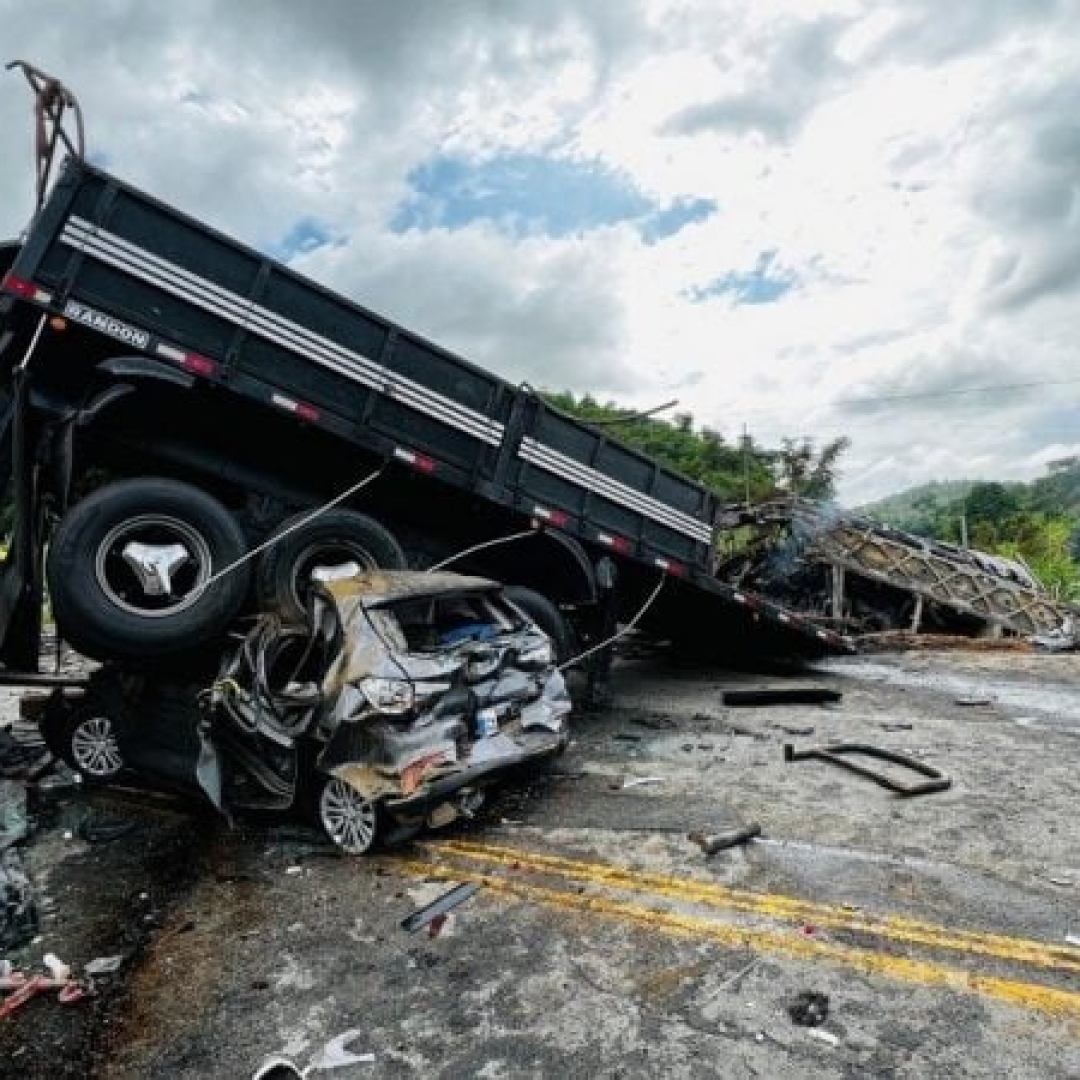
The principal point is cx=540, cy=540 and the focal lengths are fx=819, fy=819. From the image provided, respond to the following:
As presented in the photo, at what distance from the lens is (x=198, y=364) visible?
552cm

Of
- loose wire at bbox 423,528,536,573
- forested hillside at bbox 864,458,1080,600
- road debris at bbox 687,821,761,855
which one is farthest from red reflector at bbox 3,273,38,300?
forested hillside at bbox 864,458,1080,600

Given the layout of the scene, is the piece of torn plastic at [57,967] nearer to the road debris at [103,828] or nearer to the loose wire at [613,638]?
the road debris at [103,828]

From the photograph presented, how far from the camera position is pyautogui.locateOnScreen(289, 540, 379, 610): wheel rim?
609 cm

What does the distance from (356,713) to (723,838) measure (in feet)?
6.63

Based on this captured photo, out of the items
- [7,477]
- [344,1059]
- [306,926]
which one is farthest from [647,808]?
[7,477]

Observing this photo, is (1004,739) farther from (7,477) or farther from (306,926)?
(7,477)

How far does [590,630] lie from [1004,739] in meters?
3.73

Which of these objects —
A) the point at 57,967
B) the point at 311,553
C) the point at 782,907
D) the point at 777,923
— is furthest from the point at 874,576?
the point at 57,967

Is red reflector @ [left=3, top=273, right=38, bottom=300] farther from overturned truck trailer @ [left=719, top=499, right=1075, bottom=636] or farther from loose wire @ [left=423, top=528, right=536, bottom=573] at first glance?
overturned truck trailer @ [left=719, top=499, right=1075, bottom=636]

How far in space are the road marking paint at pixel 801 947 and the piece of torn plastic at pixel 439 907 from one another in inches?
4.1

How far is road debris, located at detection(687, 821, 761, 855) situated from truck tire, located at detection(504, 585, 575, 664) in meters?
2.94

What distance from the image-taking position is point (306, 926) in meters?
3.70

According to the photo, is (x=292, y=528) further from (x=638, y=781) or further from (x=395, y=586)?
(x=638, y=781)

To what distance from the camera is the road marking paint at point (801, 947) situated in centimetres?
288
